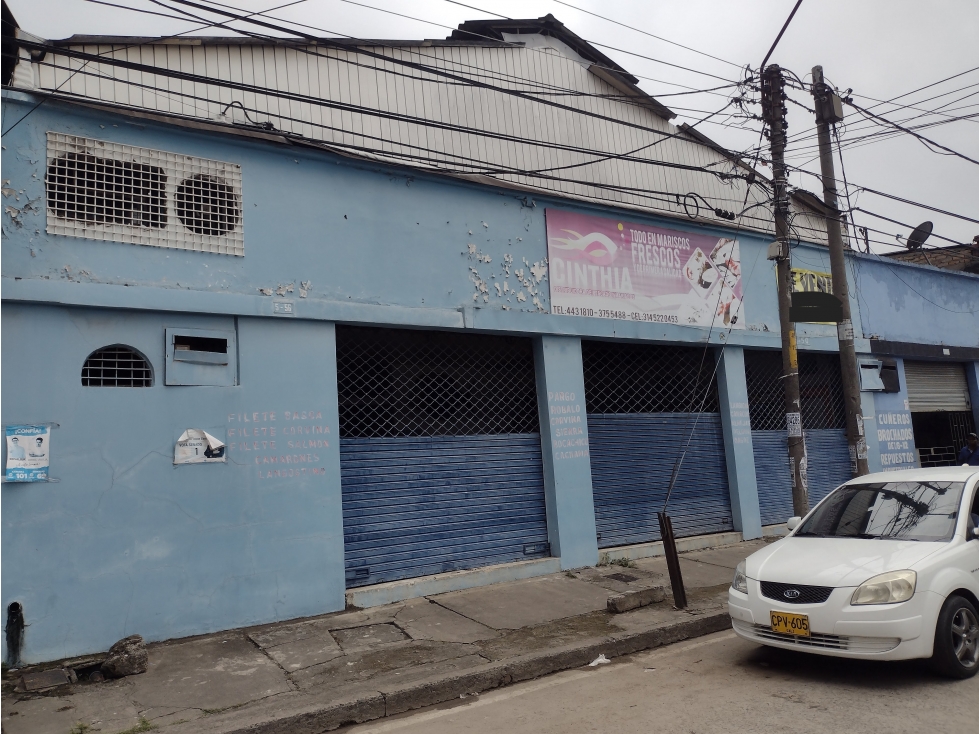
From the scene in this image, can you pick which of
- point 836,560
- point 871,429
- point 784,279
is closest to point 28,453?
point 836,560

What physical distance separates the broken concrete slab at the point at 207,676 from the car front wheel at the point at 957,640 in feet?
15.3

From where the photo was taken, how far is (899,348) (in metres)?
14.2

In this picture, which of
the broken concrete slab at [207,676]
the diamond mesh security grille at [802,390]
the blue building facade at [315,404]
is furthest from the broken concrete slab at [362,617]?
the diamond mesh security grille at [802,390]

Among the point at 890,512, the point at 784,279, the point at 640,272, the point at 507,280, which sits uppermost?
the point at 640,272

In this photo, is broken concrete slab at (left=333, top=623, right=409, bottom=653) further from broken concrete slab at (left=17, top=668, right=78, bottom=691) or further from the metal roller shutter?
the metal roller shutter

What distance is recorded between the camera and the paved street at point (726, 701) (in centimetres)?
443

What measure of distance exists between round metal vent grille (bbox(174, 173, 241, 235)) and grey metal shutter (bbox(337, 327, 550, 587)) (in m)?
1.74

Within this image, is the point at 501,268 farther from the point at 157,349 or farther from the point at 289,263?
the point at 157,349

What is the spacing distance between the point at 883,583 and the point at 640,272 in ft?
21.0

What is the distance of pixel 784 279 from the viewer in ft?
30.5

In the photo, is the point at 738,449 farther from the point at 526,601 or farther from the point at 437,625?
the point at 437,625

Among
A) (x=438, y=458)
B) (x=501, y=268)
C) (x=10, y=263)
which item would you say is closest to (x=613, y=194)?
(x=501, y=268)

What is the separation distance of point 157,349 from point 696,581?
6609mm

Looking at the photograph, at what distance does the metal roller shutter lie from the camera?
1187cm
